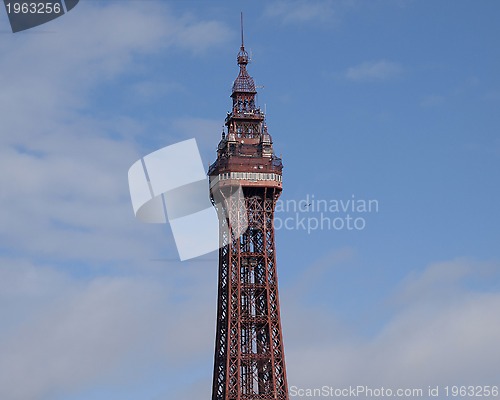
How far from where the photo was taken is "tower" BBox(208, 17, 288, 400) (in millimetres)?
179125

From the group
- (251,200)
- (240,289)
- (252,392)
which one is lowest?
(252,392)

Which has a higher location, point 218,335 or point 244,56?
point 244,56

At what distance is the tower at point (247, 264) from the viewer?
588ft

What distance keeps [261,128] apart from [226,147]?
18.4ft

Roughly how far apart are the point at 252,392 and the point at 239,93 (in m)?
40.7

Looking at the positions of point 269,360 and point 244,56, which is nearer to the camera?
point 269,360

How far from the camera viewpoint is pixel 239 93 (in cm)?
18938

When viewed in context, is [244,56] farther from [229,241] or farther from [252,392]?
[252,392]

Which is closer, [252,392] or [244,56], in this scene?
[252,392]

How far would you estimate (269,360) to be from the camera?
179m

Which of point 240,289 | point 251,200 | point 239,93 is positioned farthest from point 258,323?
point 239,93

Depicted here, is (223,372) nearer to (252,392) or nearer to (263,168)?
(252,392)

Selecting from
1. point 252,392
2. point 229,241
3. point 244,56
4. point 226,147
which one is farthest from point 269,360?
point 244,56

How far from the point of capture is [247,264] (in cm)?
18312
